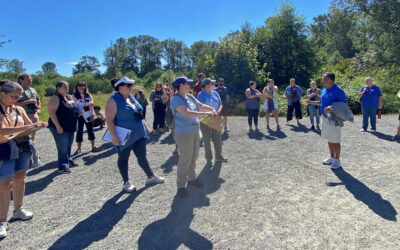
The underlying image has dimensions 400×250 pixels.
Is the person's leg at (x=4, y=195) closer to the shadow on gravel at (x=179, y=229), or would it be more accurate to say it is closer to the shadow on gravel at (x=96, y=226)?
the shadow on gravel at (x=96, y=226)

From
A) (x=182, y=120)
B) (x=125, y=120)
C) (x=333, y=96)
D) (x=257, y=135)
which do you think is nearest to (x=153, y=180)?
(x=125, y=120)

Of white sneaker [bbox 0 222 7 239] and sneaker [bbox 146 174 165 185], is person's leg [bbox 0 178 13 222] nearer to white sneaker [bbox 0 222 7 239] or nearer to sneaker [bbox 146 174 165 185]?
white sneaker [bbox 0 222 7 239]

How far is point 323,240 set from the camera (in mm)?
2973

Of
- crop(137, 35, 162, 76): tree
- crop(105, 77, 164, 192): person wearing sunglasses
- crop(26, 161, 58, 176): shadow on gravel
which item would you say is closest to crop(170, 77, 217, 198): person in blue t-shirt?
crop(105, 77, 164, 192): person wearing sunglasses

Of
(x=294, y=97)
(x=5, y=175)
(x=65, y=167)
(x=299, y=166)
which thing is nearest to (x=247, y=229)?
(x=299, y=166)

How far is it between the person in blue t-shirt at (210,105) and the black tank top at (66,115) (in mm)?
2726

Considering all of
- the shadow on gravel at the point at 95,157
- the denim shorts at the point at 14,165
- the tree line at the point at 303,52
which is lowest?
the shadow on gravel at the point at 95,157

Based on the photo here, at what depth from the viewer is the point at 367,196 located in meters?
3.99

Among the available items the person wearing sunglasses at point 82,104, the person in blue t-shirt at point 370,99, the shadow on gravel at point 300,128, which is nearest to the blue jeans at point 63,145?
the person wearing sunglasses at point 82,104

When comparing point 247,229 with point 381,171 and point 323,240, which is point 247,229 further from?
point 381,171

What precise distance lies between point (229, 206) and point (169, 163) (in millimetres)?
2501

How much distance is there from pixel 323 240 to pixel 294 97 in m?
7.17

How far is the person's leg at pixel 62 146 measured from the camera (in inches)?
207

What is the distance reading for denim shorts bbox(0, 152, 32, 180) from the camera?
312 cm
